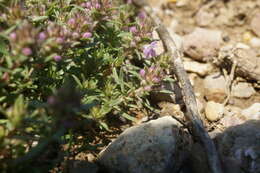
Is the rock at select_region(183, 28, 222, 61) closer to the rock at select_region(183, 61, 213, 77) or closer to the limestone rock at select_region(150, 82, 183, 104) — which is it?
the rock at select_region(183, 61, 213, 77)

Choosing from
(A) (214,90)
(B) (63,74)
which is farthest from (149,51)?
(A) (214,90)

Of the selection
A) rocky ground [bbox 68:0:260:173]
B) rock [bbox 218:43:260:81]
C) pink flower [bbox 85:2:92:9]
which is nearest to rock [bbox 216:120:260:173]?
rocky ground [bbox 68:0:260:173]

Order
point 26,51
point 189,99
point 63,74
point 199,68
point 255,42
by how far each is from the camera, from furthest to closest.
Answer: point 255,42 < point 199,68 < point 189,99 < point 63,74 < point 26,51

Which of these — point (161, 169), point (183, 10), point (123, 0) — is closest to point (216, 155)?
point (161, 169)

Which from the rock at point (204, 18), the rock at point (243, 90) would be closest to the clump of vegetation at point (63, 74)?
the rock at point (243, 90)

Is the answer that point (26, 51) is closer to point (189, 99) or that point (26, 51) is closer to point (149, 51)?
point (149, 51)

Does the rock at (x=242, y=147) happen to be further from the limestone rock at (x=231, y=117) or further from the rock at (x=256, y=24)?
the rock at (x=256, y=24)
